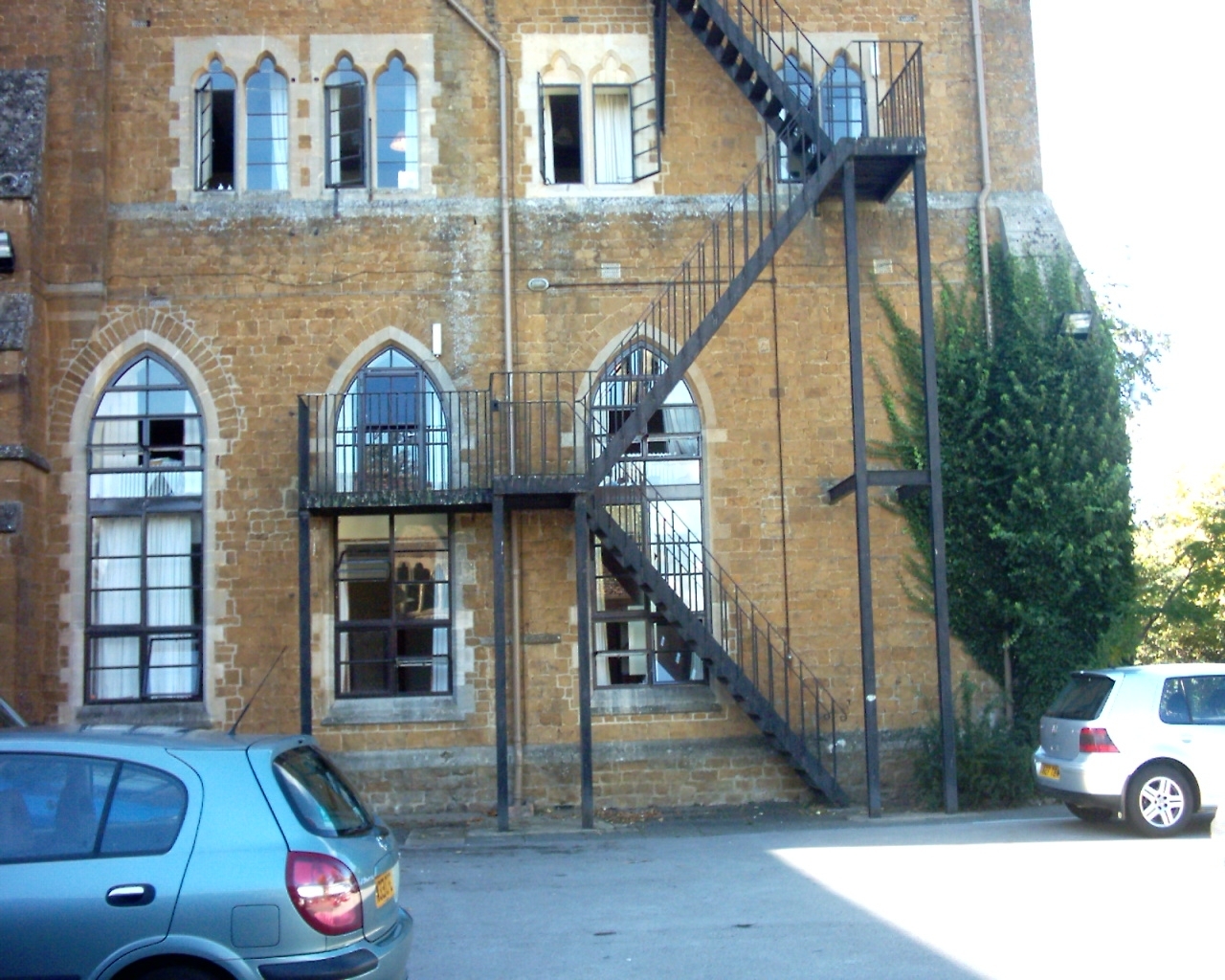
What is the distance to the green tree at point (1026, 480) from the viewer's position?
14.6 metres

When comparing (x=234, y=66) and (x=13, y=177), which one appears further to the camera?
(x=234, y=66)

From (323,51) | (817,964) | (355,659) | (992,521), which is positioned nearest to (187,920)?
(817,964)

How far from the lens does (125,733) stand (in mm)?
5637

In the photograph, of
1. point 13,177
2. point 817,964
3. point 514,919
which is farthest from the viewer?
point 13,177

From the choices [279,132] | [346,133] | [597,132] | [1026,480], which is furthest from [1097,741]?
[279,132]

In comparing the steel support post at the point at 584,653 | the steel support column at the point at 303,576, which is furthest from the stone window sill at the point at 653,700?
the steel support column at the point at 303,576

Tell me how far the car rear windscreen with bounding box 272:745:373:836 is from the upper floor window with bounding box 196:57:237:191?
10.8 m

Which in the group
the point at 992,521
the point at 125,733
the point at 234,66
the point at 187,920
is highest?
the point at 234,66

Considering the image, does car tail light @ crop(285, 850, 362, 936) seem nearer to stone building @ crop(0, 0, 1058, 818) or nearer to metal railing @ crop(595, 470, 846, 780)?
stone building @ crop(0, 0, 1058, 818)

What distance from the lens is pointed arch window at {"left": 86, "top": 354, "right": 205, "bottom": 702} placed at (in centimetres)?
1460

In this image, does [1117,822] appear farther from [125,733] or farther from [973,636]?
[125,733]

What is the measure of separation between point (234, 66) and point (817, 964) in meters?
12.4

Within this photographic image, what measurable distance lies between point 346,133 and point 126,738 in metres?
11.3

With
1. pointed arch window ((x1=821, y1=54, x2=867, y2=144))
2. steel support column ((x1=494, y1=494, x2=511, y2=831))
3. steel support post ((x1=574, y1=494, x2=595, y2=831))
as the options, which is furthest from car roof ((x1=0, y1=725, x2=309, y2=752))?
pointed arch window ((x1=821, y1=54, x2=867, y2=144))
